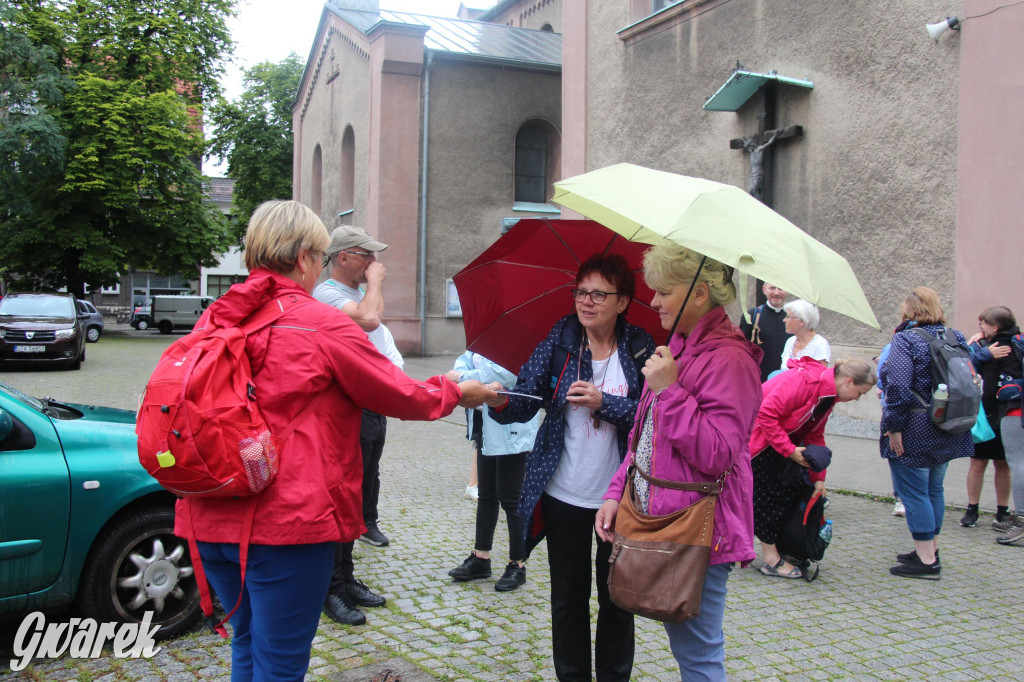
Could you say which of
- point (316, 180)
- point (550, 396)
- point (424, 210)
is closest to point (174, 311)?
point (316, 180)

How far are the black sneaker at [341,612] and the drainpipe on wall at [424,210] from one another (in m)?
17.3

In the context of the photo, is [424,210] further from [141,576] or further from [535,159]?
[141,576]

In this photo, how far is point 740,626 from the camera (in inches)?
178

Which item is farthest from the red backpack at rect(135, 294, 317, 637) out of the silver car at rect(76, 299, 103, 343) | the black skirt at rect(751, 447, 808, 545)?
the silver car at rect(76, 299, 103, 343)

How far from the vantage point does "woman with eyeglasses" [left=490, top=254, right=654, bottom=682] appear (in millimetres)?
3195

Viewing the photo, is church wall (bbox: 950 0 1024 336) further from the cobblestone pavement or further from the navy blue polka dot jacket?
the navy blue polka dot jacket

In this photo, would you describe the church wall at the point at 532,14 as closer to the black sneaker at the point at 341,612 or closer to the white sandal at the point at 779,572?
the white sandal at the point at 779,572

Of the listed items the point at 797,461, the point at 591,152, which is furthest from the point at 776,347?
the point at 591,152

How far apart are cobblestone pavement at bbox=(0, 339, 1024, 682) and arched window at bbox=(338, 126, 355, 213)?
20.8 metres

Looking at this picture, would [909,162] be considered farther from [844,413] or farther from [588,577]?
[588,577]

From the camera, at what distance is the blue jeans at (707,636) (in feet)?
8.87

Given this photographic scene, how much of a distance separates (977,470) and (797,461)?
266 centimetres

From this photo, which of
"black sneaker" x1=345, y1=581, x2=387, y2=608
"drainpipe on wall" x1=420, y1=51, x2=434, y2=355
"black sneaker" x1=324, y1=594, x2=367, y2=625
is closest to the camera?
"black sneaker" x1=324, y1=594, x2=367, y2=625

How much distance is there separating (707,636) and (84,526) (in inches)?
115
